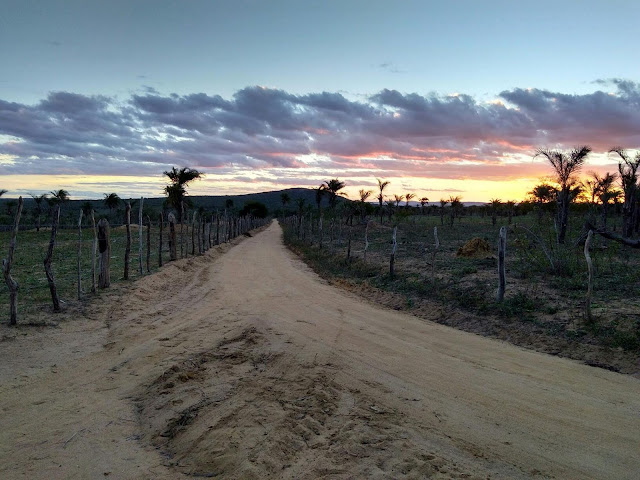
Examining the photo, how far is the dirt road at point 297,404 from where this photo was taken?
414cm

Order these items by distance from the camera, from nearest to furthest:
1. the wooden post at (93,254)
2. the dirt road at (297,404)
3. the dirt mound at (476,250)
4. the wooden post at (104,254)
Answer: the dirt road at (297,404) → the wooden post at (93,254) → the wooden post at (104,254) → the dirt mound at (476,250)

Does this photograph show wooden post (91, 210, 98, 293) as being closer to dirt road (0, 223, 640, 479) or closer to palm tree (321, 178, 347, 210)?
dirt road (0, 223, 640, 479)

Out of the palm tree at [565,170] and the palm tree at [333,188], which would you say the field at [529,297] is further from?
the palm tree at [333,188]

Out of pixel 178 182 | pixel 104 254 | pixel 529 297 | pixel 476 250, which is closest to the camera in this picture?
pixel 529 297

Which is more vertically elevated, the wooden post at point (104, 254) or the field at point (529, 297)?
the wooden post at point (104, 254)

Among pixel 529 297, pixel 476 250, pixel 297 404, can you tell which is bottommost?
pixel 297 404

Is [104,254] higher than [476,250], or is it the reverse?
[104,254]

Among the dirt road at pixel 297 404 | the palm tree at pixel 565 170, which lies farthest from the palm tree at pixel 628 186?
the dirt road at pixel 297 404

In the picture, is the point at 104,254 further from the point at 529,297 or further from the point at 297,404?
the point at 529,297

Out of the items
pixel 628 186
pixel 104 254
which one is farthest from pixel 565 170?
pixel 104 254

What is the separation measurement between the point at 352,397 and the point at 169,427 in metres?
2.08

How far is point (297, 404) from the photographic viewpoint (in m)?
5.08

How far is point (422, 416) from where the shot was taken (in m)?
4.91

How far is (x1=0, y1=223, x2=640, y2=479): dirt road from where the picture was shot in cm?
414
